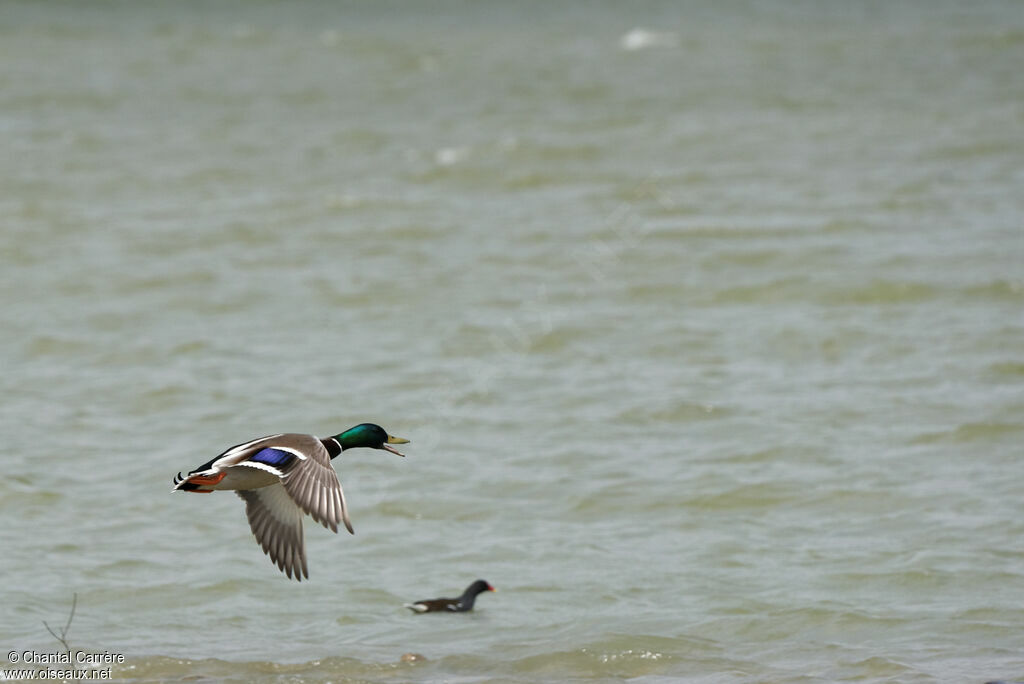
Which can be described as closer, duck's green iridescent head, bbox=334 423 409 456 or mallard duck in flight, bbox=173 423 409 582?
mallard duck in flight, bbox=173 423 409 582

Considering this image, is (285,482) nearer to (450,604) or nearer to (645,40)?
(450,604)

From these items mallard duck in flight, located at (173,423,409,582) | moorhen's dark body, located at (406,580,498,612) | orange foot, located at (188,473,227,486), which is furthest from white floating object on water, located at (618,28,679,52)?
orange foot, located at (188,473,227,486)

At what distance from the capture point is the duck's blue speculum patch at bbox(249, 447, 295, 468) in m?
7.22

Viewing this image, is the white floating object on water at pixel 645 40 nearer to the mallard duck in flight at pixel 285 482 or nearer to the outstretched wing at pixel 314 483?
the mallard duck in flight at pixel 285 482

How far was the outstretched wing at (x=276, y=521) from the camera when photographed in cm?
761

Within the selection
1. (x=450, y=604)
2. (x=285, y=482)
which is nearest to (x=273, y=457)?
(x=285, y=482)

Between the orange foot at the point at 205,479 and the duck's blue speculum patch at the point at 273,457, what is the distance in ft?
0.68

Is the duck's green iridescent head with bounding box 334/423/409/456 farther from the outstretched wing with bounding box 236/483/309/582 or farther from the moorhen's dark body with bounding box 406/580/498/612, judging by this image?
the moorhen's dark body with bounding box 406/580/498/612

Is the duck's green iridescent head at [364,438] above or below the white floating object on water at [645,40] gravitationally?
below

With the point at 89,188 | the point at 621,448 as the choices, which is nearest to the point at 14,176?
the point at 89,188

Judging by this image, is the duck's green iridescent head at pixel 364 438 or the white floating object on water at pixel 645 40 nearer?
the duck's green iridescent head at pixel 364 438

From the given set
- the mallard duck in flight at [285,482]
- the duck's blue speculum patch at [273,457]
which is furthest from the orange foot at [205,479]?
the duck's blue speculum patch at [273,457]

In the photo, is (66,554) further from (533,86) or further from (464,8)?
(464,8)

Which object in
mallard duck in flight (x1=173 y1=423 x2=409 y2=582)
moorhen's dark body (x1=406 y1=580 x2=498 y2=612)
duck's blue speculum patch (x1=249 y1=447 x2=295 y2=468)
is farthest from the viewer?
moorhen's dark body (x1=406 y1=580 x2=498 y2=612)
